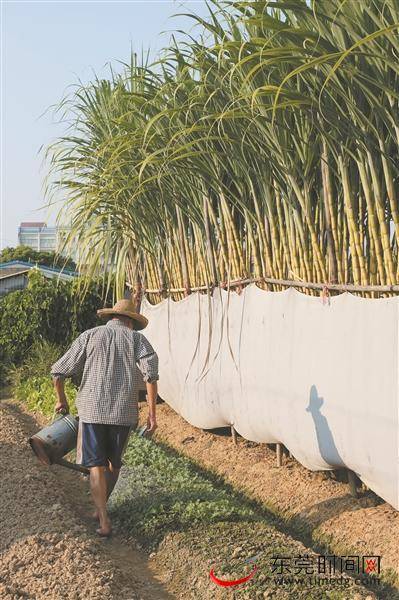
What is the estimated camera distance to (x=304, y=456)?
217 inches

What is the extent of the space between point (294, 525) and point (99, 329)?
5.53ft

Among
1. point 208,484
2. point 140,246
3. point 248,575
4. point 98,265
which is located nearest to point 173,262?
point 140,246

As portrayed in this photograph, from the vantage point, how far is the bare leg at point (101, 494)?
16.9ft

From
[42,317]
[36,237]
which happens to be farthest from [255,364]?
[36,237]

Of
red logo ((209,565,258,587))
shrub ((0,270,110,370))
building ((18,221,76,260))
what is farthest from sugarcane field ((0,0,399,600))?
building ((18,221,76,260))

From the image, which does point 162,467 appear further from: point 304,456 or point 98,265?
point 98,265

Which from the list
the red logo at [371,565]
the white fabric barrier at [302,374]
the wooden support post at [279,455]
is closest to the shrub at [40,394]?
the white fabric barrier at [302,374]

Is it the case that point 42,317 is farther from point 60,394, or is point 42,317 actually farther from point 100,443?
point 100,443

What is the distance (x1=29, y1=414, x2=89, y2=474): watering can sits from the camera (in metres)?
5.63

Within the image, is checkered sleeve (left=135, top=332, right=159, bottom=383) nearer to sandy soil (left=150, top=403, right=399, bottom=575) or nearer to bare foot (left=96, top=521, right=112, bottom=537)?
bare foot (left=96, top=521, right=112, bottom=537)

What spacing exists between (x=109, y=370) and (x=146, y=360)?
0.76 ft

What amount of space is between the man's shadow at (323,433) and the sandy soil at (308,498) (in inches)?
11.6

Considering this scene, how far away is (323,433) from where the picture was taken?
5.16 metres

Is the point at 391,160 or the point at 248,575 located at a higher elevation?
the point at 391,160
